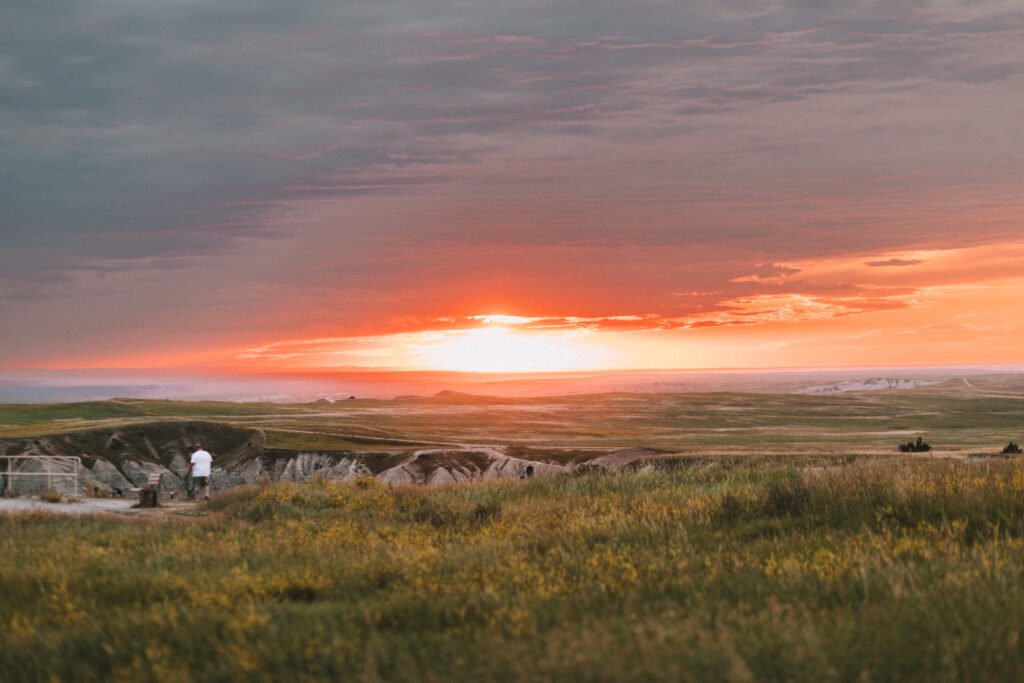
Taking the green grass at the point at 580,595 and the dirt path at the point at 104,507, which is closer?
the green grass at the point at 580,595

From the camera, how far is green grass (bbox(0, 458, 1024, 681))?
18.5 ft

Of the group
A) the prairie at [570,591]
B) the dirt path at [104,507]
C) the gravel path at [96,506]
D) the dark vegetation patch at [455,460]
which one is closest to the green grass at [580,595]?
the prairie at [570,591]

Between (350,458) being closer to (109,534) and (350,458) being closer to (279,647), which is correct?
(109,534)

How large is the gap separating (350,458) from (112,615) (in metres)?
79.1

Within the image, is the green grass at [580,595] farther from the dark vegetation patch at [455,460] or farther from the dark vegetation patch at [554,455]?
the dark vegetation patch at [554,455]

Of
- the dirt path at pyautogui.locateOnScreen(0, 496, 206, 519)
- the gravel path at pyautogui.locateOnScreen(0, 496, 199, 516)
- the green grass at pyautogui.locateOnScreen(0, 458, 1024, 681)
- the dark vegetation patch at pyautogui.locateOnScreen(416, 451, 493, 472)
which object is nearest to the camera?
the green grass at pyautogui.locateOnScreen(0, 458, 1024, 681)

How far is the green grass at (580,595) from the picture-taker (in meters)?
5.64

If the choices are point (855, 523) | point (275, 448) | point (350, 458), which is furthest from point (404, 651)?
point (275, 448)

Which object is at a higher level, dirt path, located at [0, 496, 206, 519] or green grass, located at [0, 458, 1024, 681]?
green grass, located at [0, 458, 1024, 681]

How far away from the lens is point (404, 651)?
6.23m

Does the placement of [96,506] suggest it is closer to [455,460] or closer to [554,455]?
[455,460]

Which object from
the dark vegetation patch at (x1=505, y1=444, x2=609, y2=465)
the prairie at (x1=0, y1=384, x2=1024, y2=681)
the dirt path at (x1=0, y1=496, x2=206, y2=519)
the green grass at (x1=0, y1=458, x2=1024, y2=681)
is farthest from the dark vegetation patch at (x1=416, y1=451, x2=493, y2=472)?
the green grass at (x1=0, y1=458, x2=1024, y2=681)

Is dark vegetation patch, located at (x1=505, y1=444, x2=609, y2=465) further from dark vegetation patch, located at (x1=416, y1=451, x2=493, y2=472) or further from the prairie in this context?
the prairie

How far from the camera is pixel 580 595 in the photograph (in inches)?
309
